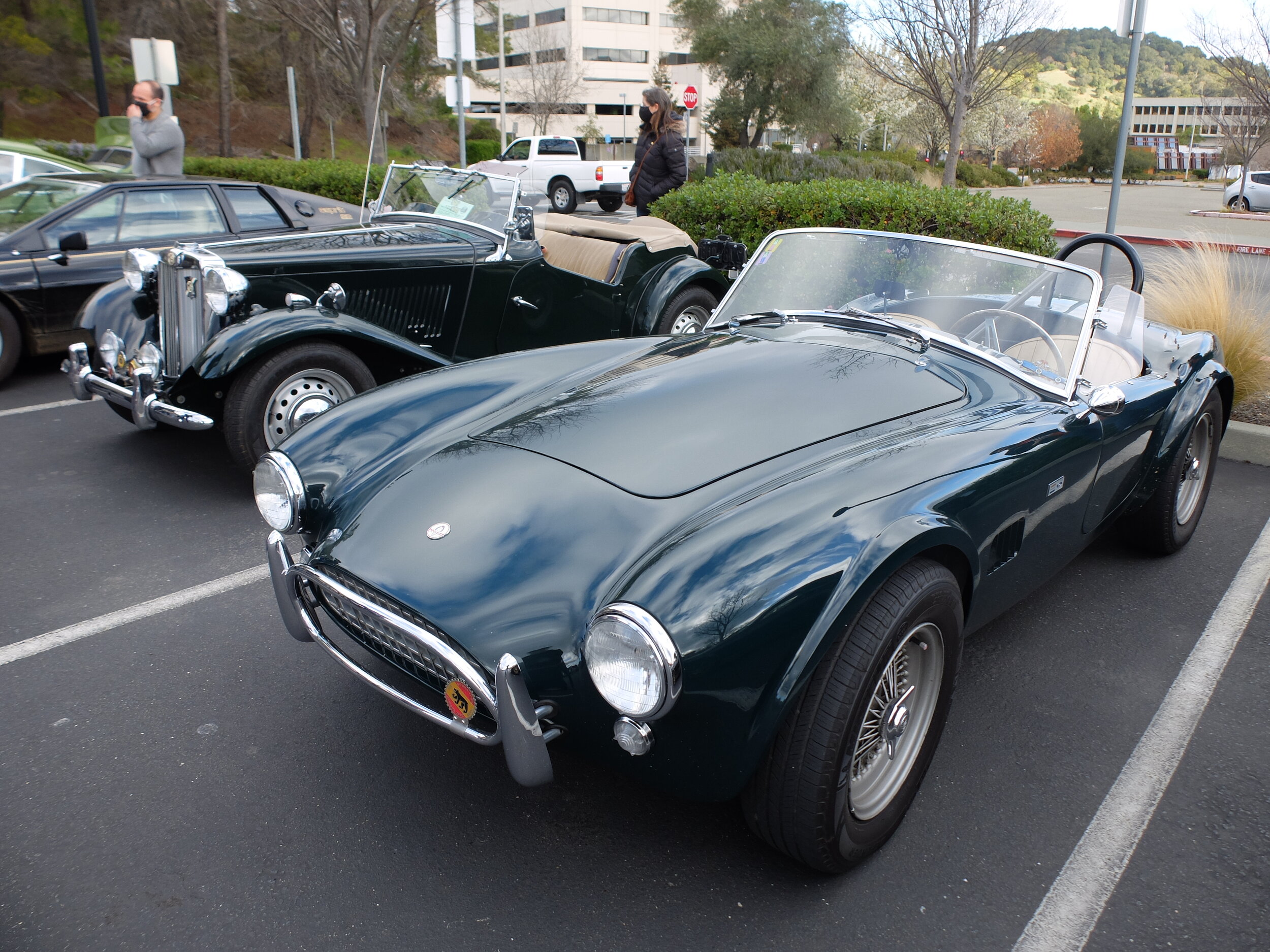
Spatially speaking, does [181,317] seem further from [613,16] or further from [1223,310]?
[613,16]

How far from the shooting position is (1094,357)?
3.21 metres

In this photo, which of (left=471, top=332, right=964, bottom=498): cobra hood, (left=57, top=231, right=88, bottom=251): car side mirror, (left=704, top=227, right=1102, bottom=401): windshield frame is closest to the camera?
(left=471, top=332, right=964, bottom=498): cobra hood

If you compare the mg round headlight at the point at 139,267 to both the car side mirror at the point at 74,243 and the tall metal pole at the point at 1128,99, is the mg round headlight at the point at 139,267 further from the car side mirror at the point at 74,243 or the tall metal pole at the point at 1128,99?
the tall metal pole at the point at 1128,99

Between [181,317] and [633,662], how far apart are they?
3923 mm

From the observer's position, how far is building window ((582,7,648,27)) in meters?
71.5

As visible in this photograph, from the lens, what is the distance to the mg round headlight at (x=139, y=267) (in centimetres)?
487

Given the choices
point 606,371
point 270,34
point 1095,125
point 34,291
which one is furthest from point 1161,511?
point 1095,125

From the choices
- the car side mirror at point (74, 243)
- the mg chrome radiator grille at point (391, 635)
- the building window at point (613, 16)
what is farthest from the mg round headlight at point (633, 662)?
the building window at point (613, 16)

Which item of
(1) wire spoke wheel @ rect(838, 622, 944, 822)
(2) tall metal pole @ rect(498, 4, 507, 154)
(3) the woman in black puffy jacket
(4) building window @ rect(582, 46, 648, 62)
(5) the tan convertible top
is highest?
(4) building window @ rect(582, 46, 648, 62)

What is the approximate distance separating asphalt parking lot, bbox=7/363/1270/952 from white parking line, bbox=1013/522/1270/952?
28 mm

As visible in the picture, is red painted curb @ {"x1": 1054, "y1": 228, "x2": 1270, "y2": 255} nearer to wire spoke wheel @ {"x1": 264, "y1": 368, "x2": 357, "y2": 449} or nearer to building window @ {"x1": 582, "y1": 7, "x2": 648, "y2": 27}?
wire spoke wheel @ {"x1": 264, "y1": 368, "x2": 357, "y2": 449}

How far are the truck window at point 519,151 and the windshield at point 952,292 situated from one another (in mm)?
24972

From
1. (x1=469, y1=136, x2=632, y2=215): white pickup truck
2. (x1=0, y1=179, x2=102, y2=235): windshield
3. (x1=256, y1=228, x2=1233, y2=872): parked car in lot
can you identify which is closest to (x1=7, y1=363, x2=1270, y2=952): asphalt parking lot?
(x1=256, y1=228, x2=1233, y2=872): parked car in lot

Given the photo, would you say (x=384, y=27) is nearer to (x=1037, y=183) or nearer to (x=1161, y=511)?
(x=1161, y=511)
